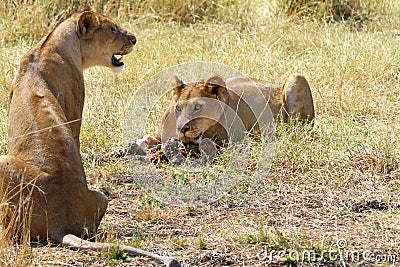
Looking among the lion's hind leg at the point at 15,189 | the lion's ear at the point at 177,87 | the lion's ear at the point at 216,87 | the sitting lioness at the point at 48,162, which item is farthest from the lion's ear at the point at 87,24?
the lion's hind leg at the point at 15,189

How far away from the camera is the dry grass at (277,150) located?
4.32 metres

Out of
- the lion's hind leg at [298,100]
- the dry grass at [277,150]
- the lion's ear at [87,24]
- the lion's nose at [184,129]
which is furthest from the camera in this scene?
the lion's hind leg at [298,100]

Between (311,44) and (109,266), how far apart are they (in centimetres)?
490

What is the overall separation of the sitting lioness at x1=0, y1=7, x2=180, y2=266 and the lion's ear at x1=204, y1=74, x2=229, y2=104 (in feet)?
4.34

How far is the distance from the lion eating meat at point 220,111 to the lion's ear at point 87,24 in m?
0.91

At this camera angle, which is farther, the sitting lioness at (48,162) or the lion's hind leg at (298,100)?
the lion's hind leg at (298,100)

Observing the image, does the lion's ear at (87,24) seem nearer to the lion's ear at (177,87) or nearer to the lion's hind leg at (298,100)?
the lion's ear at (177,87)

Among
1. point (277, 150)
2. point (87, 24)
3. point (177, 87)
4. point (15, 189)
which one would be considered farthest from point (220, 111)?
point (15, 189)

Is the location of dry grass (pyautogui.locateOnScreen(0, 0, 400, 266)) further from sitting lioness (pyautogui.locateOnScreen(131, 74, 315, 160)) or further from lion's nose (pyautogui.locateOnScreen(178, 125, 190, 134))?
lion's nose (pyautogui.locateOnScreen(178, 125, 190, 134))

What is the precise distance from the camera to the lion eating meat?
596 centimetres

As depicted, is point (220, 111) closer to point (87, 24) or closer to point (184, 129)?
point (184, 129)

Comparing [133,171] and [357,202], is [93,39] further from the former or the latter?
[357,202]

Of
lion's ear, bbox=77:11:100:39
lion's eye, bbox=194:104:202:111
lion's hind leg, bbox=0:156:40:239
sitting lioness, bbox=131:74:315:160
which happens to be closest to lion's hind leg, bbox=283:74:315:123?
sitting lioness, bbox=131:74:315:160

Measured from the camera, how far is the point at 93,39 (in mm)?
5469
